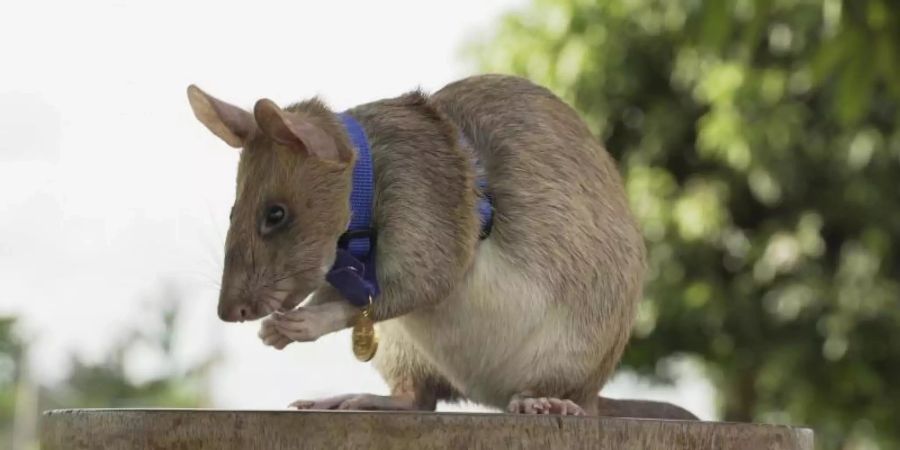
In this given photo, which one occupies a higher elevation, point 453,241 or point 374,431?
point 453,241

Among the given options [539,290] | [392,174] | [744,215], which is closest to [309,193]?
[392,174]

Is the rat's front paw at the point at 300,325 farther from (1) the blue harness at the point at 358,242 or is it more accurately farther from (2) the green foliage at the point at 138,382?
(2) the green foliage at the point at 138,382

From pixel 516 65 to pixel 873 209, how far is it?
3.24 meters

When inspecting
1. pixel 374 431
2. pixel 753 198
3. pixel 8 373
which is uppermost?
pixel 753 198

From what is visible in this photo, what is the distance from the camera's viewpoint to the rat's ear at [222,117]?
2461 millimetres

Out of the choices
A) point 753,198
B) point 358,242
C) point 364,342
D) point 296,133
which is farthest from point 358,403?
point 753,198

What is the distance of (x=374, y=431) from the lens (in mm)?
2100

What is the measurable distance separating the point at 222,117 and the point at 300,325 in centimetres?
38

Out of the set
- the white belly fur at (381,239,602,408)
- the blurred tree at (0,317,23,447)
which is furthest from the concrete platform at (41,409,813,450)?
the blurred tree at (0,317,23,447)

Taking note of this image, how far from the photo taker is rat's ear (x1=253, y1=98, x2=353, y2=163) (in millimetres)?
2381

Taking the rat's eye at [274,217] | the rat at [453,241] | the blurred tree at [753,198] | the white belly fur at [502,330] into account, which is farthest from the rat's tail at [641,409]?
the blurred tree at [753,198]

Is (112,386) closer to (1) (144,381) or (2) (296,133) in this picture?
(1) (144,381)

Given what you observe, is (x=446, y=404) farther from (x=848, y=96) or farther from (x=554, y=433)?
(x=848, y=96)

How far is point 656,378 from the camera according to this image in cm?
1373
